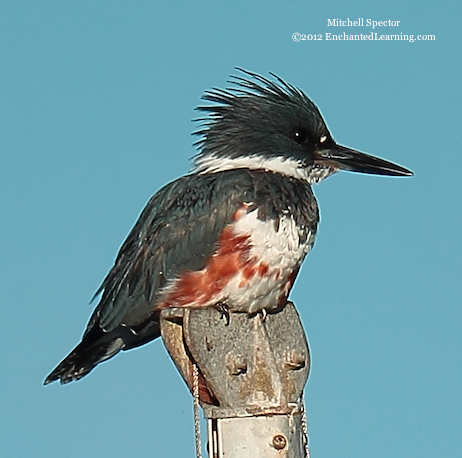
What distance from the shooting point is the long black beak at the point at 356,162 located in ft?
21.0

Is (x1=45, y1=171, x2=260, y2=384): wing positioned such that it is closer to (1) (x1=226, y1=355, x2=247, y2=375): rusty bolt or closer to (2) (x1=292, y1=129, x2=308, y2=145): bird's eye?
(2) (x1=292, y1=129, x2=308, y2=145): bird's eye

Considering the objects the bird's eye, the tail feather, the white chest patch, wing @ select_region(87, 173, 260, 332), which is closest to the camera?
the white chest patch

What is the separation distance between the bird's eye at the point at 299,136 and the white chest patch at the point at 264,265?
0.96 m

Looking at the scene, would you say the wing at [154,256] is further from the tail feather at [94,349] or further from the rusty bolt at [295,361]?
the rusty bolt at [295,361]

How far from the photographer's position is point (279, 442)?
407 centimetres

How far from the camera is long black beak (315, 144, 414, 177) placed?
6387 mm

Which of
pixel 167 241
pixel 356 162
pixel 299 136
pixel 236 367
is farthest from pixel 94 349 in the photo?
pixel 356 162

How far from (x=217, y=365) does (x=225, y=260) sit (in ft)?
4.29

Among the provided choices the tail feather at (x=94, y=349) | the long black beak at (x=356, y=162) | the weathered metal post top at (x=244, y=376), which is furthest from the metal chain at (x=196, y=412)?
the long black beak at (x=356, y=162)

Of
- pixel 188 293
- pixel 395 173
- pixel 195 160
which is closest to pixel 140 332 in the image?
pixel 188 293

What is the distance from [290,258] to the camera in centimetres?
558

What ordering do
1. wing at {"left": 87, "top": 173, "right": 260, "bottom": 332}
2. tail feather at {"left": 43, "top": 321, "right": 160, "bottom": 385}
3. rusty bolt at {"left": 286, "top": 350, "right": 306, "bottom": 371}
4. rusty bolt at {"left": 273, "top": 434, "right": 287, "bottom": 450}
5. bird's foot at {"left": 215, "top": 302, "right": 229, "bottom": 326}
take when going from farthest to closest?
tail feather at {"left": 43, "top": 321, "right": 160, "bottom": 385}
wing at {"left": 87, "top": 173, "right": 260, "bottom": 332}
bird's foot at {"left": 215, "top": 302, "right": 229, "bottom": 326}
rusty bolt at {"left": 286, "top": 350, "right": 306, "bottom": 371}
rusty bolt at {"left": 273, "top": 434, "right": 287, "bottom": 450}

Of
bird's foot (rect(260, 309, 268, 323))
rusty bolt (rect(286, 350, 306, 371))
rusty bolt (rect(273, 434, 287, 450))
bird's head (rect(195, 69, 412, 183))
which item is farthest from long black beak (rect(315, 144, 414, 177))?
rusty bolt (rect(273, 434, 287, 450))

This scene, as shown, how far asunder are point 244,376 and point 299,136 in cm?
260
